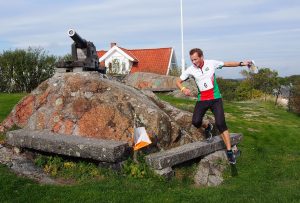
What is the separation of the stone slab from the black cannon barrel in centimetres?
398

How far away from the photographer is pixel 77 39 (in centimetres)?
1061

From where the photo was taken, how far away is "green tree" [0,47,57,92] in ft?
86.8

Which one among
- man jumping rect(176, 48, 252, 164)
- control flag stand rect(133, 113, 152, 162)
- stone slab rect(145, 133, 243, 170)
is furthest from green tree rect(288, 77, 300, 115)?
control flag stand rect(133, 113, 152, 162)

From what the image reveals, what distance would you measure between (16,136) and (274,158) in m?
5.73

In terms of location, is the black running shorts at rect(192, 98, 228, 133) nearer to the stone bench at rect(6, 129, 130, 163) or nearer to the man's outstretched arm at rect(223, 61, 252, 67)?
the man's outstretched arm at rect(223, 61, 252, 67)

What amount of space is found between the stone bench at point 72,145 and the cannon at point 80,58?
9.96 feet

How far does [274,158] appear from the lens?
983 cm

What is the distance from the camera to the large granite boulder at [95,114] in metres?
8.24

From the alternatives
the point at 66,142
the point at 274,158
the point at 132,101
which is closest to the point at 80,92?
the point at 132,101

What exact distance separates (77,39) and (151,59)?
41656 millimetres

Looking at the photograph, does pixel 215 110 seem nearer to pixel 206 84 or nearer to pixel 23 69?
pixel 206 84

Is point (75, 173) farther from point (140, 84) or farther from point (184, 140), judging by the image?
point (140, 84)

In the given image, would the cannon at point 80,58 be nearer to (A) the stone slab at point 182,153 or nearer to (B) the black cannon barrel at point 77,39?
(B) the black cannon barrel at point 77,39

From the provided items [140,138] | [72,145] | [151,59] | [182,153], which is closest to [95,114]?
[72,145]
